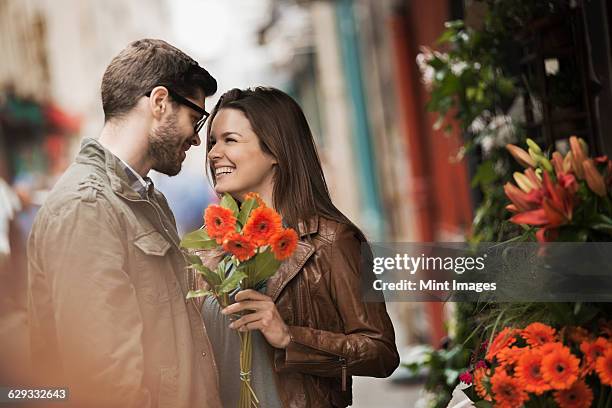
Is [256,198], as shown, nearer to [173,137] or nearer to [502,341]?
[173,137]

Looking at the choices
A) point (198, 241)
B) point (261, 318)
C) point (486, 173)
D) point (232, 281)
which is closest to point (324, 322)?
point (261, 318)

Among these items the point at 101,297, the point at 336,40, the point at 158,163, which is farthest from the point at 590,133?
the point at 336,40

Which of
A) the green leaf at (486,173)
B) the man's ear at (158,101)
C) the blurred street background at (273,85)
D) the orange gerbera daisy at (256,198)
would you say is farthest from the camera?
the green leaf at (486,173)

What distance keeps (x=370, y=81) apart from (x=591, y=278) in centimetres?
823

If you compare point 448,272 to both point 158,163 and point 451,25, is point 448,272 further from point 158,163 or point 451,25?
point 451,25

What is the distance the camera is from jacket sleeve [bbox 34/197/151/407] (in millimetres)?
2455

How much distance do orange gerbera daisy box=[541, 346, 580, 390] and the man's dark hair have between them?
1.12 metres

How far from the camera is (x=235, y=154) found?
103 inches

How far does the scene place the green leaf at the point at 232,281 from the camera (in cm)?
246

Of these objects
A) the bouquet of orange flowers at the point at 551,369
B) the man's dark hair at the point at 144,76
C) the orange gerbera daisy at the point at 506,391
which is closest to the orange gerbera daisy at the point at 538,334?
the bouquet of orange flowers at the point at 551,369

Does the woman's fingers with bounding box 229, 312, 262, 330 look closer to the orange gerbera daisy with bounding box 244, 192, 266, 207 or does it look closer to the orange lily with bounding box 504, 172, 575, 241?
the orange gerbera daisy with bounding box 244, 192, 266, 207

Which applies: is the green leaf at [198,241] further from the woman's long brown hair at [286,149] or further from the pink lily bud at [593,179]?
→ the pink lily bud at [593,179]

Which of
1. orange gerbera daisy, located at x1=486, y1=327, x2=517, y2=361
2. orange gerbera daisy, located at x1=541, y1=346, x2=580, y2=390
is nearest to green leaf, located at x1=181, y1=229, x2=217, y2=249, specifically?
orange gerbera daisy, located at x1=486, y1=327, x2=517, y2=361

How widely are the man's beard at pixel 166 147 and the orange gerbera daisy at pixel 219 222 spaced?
0.25 metres
